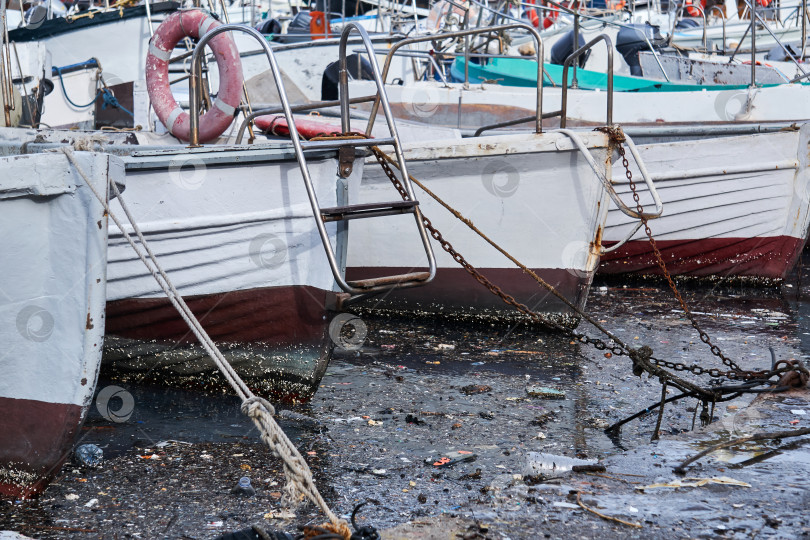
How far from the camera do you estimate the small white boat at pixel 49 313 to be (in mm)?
3445

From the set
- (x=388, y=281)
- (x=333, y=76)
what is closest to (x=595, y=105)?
(x=333, y=76)

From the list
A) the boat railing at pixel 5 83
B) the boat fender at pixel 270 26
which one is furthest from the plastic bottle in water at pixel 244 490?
the boat fender at pixel 270 26

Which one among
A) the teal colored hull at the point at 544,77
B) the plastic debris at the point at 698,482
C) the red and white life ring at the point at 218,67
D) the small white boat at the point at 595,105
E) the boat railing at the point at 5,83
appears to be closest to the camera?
the plastic debris at the point at 698,482

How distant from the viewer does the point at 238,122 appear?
28.8 feet

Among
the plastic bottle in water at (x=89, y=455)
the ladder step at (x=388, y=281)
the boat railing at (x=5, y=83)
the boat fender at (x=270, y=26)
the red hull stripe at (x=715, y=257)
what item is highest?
the boat fender at (x=270, y=26)

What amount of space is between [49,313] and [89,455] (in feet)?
2.68

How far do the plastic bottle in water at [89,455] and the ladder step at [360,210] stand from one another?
1.56m

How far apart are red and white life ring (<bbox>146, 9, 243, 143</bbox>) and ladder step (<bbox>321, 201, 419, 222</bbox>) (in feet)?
4.53

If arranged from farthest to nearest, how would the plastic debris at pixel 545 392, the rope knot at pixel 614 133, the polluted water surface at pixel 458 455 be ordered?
the rope knot at pixel 614 133 → the plastic debris at pixel 545 392 → the polluted water surface at pixel 458 455

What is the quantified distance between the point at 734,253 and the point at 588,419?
504 centimetres

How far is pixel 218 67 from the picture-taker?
18.3 feet

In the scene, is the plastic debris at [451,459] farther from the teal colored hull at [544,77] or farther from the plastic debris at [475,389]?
the teal colored hull at [544,77]

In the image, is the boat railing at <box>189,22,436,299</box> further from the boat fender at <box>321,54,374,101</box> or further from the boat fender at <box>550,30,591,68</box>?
the boat fender at <box>550,30,591,68</box>

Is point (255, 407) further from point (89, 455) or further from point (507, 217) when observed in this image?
point (507, 217)
